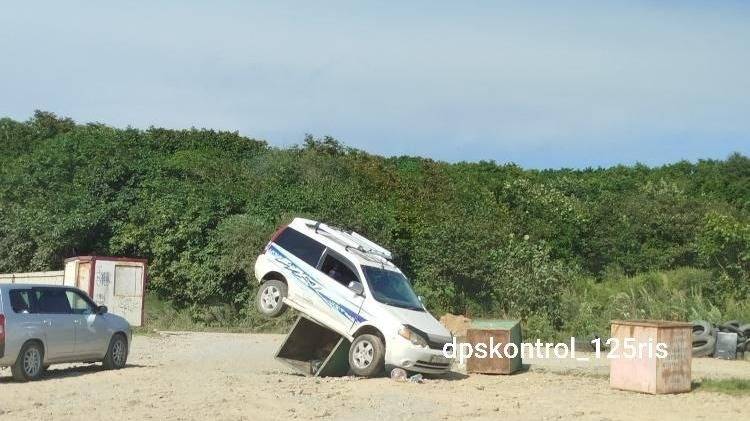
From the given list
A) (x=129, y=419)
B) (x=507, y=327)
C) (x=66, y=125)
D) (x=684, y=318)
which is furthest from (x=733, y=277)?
(x=66, y=125)

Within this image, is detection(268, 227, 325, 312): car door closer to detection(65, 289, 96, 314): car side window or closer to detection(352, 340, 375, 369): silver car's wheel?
detection(352, 340, 375, 369): silver car's wheel

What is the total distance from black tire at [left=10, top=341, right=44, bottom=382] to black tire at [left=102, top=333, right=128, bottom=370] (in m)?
1.71

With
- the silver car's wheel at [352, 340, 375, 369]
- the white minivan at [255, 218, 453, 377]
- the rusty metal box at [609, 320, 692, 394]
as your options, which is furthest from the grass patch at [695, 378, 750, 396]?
the silver car's wheel at [352, 340, 375, 369]

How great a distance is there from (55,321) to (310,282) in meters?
4.59

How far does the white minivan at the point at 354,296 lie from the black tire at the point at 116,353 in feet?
8.74

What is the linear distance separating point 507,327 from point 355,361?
3.25 meters

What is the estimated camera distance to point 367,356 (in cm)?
1703

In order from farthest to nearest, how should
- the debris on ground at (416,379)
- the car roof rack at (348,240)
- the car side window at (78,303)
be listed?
the car roof rack at (348,240) → the car side window at (78,303) → the debris on ground at (416,379)

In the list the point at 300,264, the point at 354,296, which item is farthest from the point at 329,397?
the point at 300,264

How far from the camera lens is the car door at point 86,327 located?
1691 cm

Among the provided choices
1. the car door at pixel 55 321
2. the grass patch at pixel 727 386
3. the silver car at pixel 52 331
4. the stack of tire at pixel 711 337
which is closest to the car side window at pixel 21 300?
the silver car at pixel 52 331

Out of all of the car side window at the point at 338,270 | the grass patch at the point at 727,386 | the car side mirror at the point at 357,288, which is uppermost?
the car side window at the point at 338,270

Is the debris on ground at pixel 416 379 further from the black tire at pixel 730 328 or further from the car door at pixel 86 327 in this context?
the black tire at pixel 730 328

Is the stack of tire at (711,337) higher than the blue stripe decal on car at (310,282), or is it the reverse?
the blue stripe decal on car at (310,282)
